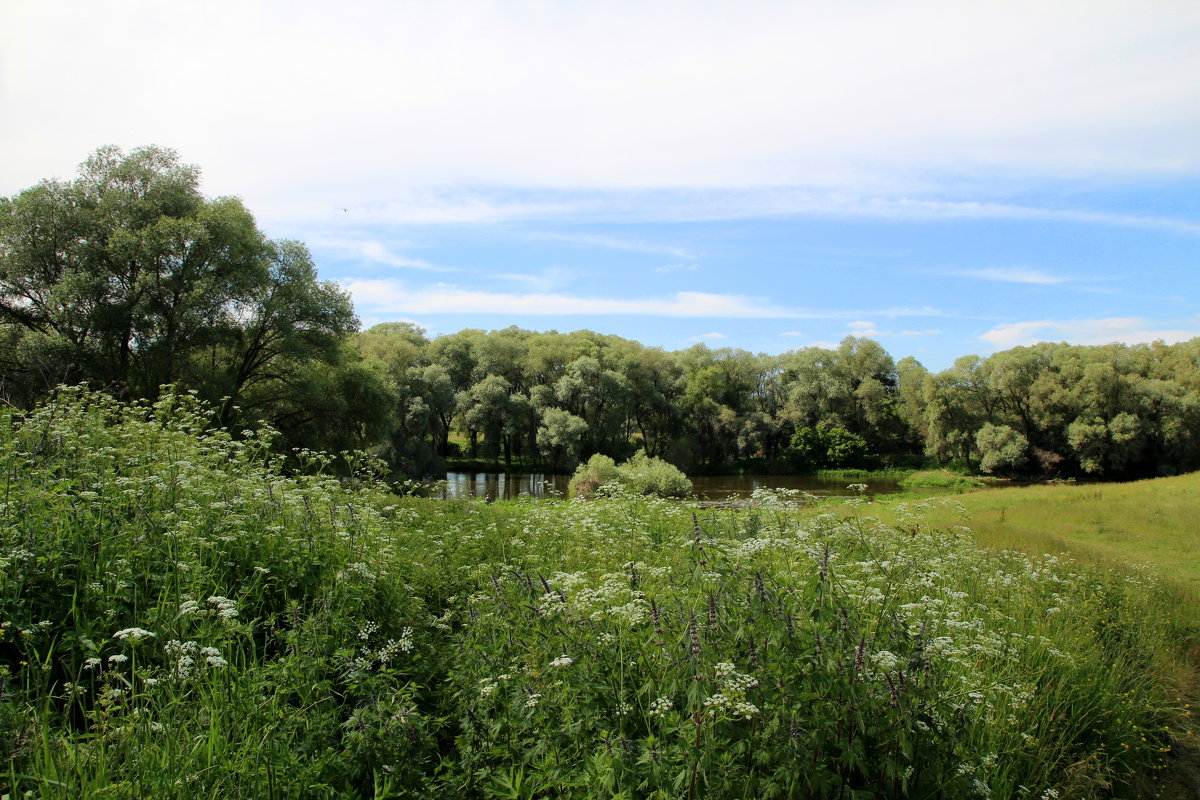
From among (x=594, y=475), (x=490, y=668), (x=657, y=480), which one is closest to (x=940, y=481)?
(x=657, y=480)

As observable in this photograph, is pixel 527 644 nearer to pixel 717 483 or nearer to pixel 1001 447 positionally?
pixel 717 483

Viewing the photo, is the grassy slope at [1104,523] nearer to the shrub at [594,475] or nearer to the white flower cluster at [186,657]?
the white flower cluster at [186,657]

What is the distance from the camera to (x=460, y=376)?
2338 inches

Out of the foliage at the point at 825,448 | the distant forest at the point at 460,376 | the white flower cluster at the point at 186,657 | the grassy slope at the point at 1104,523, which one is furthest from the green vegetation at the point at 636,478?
the foliage at the point at 825,448

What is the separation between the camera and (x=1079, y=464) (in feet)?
173

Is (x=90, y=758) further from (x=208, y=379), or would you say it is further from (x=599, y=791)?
(x=208, y=379)

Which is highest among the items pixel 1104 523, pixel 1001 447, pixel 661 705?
pixel 661 705

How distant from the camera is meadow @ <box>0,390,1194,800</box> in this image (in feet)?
11.5

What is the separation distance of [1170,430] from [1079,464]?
6517 mm

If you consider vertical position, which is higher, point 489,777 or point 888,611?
point 888,611

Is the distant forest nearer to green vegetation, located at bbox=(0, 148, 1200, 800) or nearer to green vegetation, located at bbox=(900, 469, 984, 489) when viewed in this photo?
green vegetation, located at bbox=(900, 469, 984, 489)

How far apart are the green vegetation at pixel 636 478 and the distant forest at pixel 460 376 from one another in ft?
34.6

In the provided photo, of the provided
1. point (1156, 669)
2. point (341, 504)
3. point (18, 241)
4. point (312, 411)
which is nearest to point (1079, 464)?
point (1156, 669)

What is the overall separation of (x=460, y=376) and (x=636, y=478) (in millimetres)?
35210
